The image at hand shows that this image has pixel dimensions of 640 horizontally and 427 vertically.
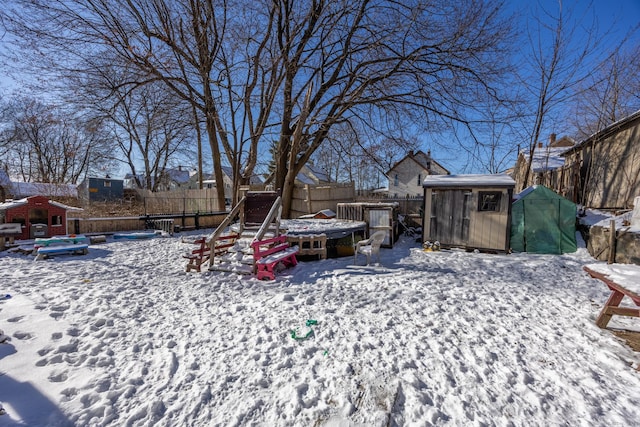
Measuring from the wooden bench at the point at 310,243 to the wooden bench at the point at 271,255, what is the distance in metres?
0.28

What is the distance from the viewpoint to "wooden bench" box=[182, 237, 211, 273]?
580 centimetres

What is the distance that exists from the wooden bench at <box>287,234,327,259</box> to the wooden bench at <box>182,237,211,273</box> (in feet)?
6.54

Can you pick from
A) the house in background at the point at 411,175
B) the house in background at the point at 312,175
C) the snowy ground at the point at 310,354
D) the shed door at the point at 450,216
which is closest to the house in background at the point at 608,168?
the shed door at the point at 450,216

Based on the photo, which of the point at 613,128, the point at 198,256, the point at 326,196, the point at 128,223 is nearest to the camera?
the point at 198,256

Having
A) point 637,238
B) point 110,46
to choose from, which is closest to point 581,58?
point 637,238

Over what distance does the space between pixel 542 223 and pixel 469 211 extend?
208cm

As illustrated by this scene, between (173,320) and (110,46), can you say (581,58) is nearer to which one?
(173,320)

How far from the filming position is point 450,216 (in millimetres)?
8797

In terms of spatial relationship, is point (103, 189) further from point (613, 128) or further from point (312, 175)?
point (613, 128)

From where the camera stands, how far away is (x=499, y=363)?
8.93 feet

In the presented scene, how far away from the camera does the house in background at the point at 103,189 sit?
29.5 meters

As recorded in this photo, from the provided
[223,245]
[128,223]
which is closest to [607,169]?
[223,245]

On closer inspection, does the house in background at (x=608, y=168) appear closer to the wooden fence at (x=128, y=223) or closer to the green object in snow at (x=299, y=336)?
the green object in snow at (x=299, y=336)

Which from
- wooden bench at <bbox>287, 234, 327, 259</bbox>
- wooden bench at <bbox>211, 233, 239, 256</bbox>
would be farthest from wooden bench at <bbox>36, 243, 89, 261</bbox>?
wooden bench at <bbox>287, 234, 327, 259</bbox>
